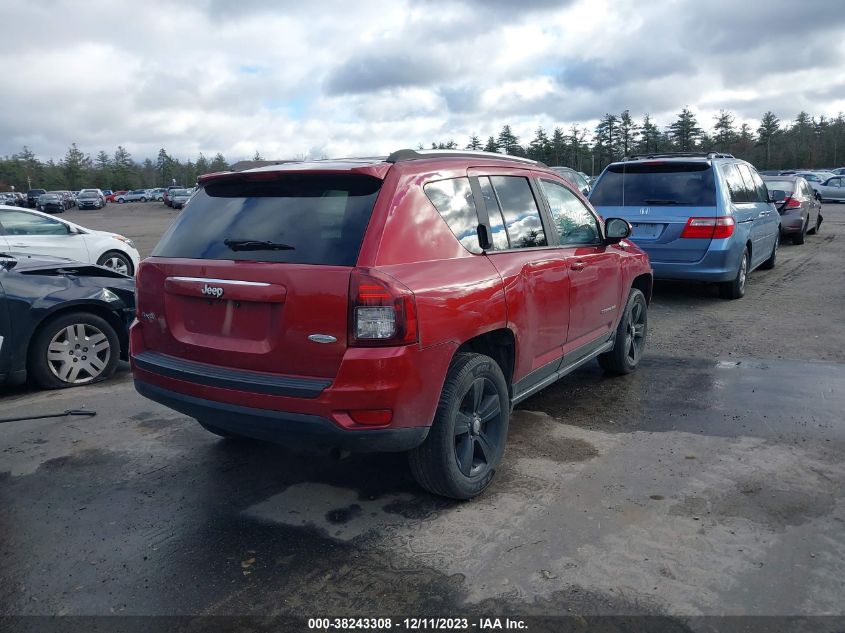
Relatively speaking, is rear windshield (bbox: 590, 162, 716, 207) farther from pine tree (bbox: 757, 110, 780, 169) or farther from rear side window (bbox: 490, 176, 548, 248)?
pine tree (bbox: 757, 110, 780, 169)

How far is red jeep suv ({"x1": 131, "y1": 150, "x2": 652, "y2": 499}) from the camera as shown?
3191 millimetres

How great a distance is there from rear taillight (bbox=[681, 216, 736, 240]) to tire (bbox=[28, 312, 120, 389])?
6734 mm

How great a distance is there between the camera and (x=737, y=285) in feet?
30.8

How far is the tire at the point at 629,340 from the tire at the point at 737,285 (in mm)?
3595

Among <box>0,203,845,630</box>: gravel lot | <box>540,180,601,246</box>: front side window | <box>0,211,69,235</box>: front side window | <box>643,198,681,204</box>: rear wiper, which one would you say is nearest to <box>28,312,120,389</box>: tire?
<box>0,203,845,630</box>: gravel lot

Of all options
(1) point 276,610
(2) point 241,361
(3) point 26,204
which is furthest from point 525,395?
(3) point 26,204

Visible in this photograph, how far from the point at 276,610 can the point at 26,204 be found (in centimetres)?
5887

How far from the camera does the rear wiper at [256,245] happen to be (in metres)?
3.41

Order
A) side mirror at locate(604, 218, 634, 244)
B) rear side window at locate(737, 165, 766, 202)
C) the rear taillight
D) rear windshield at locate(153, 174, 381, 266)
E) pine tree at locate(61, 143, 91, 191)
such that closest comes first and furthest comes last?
rear windshield at locate(153, 174, 381, 266)
side mirror at locate(604, 218, 634, 244)
the rear taillight
rear side window at locate(737, 165, 766, 202)
pine tree at locate(61, 143, 91, 191)

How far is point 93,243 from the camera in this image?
11.9 meters

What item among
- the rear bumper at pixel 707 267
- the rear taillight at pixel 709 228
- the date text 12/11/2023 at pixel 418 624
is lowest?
the date text 12/11/2023 at pixel 418 624

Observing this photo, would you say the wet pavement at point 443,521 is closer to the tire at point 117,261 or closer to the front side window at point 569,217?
the front side window at point 569,217

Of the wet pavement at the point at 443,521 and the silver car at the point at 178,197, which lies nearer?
the wet pavement at the point at 443,521

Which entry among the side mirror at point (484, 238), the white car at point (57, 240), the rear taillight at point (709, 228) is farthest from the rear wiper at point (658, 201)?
the white car at point (57, 240)
